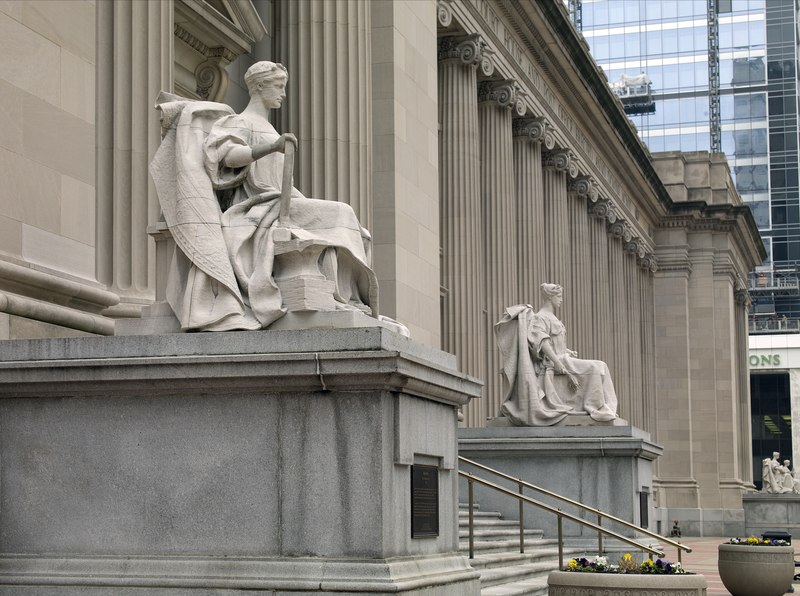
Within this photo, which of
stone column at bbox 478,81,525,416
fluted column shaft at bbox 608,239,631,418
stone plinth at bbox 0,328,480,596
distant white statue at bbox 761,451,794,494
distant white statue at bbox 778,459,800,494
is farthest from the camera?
distant white statue at bbox 778,459,800,494

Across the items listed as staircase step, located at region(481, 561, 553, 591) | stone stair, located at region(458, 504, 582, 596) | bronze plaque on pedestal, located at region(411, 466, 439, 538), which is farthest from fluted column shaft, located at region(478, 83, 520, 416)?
bronze plaque on pedestal, located at region(411, 466, 439, 538)

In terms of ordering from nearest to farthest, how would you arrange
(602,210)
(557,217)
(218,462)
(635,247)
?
(218,462) < (557,217) < (602,210) < (635,247)

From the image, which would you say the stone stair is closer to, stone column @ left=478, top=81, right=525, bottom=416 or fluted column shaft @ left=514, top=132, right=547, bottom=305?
stone column @ left=478, top=81, right=525, bottom=416

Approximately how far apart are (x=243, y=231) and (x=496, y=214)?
26.5 meters

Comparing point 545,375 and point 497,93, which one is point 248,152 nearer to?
point 545,375

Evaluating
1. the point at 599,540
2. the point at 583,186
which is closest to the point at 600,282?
the point at 583,186

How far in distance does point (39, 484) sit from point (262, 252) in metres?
2.37

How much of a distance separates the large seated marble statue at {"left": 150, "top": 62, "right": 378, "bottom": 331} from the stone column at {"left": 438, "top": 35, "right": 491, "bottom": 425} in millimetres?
21135

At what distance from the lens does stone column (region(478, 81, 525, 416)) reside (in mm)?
35719

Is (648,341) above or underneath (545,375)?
above

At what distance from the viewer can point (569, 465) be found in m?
22.8

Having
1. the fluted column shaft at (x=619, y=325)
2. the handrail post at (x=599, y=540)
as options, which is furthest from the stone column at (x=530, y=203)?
the handrail post at (x=599, y=540)

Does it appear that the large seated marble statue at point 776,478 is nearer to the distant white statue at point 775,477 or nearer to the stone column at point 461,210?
the distant white statue at point 775,477

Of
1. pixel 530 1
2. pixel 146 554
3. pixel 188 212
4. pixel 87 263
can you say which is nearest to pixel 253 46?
pixel 87 263
